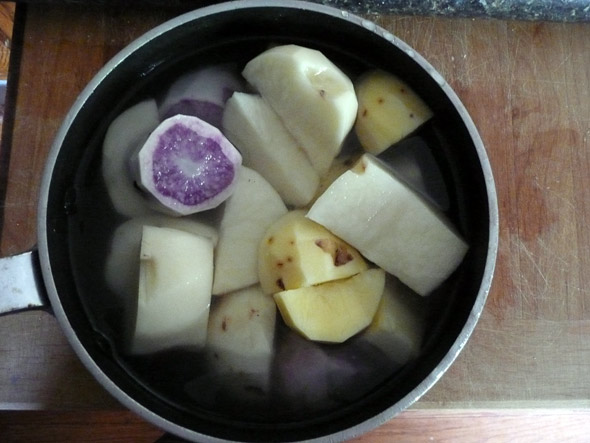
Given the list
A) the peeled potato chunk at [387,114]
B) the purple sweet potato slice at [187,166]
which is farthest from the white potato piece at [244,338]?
the peeled potato chunk at [387,114]

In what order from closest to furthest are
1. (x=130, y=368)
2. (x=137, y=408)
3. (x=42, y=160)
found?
(x=137, y=408)
(x=130, y=368)
(x=42, y=160)

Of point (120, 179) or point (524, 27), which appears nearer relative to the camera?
point (120, 179)

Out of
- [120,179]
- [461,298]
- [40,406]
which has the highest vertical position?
[120,179]

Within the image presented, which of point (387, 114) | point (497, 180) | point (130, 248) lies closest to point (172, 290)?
point (130, 248)

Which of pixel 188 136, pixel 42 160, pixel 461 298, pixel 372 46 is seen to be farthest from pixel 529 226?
pixel 42 160

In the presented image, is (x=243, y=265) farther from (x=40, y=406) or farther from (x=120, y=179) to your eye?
(x=40, y=406)

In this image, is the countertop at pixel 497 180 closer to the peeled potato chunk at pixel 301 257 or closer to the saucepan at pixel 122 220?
the saucepan at pixel 122 220

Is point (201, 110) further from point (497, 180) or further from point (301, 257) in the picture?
point (497, 180)

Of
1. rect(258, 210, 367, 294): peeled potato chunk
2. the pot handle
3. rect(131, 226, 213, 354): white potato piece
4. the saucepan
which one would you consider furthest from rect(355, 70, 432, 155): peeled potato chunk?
the pot handle
